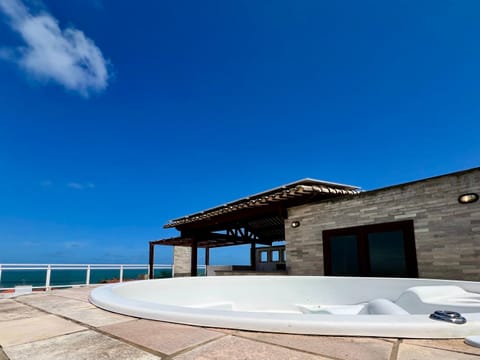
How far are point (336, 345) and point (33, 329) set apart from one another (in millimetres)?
1658

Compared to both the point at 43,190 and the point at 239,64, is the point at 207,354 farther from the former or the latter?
the point at 43,190

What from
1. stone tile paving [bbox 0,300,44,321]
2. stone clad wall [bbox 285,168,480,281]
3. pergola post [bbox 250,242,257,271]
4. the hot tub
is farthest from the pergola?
stone tile paving [bbox 0,300,44,321]

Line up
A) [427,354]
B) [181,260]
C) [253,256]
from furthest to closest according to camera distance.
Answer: [181,260]
[253,256]
[427,354]

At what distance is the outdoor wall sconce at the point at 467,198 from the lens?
4.01 meters

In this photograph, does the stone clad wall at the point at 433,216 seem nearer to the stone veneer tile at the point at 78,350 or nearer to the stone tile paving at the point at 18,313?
the stone veneer tile at the point at 78,350

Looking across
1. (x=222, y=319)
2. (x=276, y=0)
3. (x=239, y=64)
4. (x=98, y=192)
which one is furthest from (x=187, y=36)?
(x=98, y=192)

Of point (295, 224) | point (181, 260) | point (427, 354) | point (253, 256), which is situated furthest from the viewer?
point (181, 260)

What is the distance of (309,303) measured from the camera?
4.31 meters

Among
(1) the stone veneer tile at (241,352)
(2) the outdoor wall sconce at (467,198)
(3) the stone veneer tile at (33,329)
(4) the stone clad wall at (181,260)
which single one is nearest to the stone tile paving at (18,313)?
(3) the stone veneer tile at (33,329)

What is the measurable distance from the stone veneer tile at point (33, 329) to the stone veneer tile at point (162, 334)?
0.24 m

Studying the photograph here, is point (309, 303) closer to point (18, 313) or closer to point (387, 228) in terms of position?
point (387, 228)

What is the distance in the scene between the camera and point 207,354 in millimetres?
1076

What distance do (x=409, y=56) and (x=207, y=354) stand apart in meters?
10.2

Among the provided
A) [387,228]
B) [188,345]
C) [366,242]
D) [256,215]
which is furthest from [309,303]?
[256,215]
